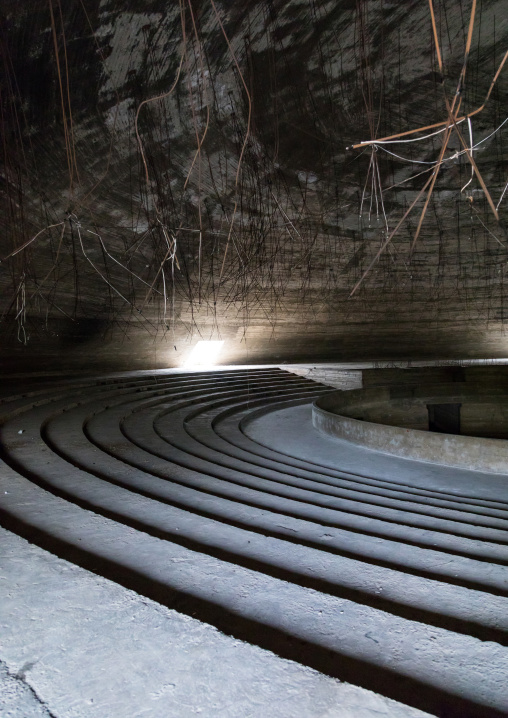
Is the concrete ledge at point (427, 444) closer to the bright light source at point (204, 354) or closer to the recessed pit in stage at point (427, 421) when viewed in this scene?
the recessed pit in stage at point (427, 421)

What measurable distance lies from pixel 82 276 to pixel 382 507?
28.3ft

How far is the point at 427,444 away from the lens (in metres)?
6.61

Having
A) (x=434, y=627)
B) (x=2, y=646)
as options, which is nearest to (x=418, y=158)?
(x=434, y=627)

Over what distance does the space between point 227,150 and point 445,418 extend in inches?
418

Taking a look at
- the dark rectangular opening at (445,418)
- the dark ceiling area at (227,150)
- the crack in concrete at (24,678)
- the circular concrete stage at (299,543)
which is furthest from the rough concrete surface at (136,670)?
the dark rectangular opening at (445,418)

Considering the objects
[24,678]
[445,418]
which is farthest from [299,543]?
[445,418]

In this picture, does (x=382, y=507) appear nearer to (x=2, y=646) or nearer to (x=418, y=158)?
(x=2, y=646)

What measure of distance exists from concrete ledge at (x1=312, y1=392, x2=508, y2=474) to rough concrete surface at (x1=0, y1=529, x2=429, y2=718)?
5274 mm

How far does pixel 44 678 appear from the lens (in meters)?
1.49

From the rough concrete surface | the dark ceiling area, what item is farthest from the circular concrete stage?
the dark ceiling area

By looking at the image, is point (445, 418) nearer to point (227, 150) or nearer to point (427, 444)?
point (427, 444)

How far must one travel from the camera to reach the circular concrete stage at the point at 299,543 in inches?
66.7

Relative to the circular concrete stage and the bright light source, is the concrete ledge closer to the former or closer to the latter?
the circular concrete stage

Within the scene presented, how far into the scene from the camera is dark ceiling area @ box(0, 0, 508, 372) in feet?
15.3
